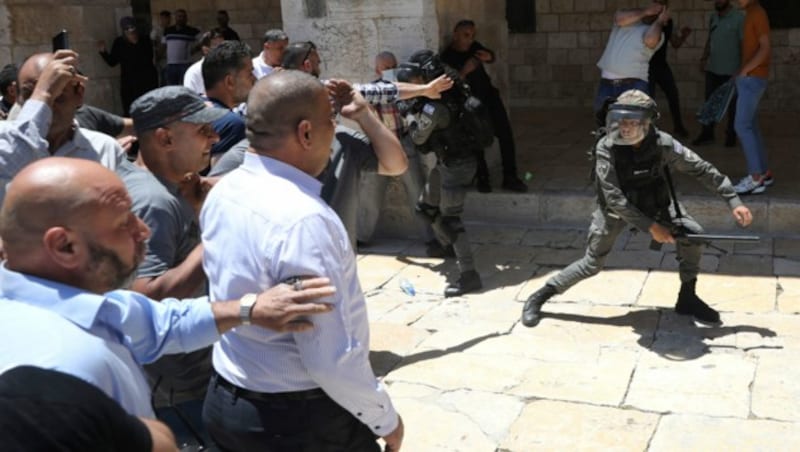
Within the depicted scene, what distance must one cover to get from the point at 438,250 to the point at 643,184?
2372 mm

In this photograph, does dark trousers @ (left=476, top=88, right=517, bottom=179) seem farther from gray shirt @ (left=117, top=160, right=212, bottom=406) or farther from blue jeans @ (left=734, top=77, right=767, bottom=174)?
gray shirt @ (left=117, top=160, right=212, bottom=406)

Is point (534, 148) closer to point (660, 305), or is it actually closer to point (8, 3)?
point (660, 305)

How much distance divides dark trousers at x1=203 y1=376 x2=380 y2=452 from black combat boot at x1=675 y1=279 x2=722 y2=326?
3.62 metres

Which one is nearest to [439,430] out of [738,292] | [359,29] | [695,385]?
[695,385]

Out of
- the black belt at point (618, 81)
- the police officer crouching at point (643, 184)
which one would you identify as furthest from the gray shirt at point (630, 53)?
the police officer crouching at point (643, 184)

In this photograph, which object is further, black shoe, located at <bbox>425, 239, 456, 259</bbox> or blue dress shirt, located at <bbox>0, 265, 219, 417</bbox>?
black shoe, located at <bbox>425, 239, 456, 259</bbox>

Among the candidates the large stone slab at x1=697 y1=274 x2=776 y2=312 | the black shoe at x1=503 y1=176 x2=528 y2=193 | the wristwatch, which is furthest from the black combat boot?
the wristwatch

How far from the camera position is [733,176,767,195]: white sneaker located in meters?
7.35

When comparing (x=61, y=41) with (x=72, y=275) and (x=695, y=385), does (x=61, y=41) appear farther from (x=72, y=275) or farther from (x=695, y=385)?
(x=695, y=385)

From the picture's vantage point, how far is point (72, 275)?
1653 mm

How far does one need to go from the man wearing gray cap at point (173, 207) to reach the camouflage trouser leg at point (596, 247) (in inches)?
116

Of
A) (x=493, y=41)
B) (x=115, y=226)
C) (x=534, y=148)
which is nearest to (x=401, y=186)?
(x=493, y=41)

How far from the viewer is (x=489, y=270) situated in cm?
681

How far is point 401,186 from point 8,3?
4.56 metres
